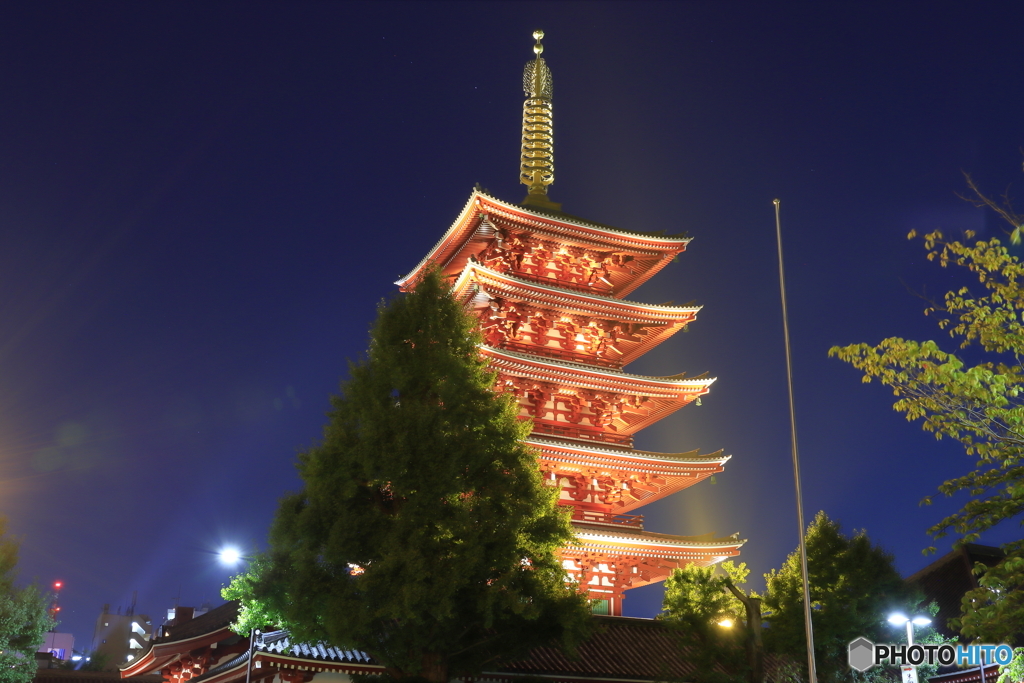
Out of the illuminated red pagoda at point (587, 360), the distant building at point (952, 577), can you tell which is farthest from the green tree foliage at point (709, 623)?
the distant building at point (952, 577)

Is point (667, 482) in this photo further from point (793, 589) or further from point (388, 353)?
point (388, 353)

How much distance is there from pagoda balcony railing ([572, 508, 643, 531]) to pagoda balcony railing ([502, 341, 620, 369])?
5351mm

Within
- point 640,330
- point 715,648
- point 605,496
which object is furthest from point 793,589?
point 640,330

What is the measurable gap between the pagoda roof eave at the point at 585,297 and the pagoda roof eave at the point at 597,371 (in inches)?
97.2

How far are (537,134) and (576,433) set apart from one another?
1487 cm

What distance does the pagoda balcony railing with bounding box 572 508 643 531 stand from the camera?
3044 centimetres

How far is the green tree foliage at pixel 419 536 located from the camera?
17625 mm

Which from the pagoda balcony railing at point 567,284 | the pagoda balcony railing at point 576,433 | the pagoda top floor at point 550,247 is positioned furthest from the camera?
the pagoda balcony railing at point 567,284

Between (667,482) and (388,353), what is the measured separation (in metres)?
16.2

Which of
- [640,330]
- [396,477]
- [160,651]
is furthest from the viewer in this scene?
[640,330]

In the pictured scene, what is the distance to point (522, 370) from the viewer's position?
30281mm

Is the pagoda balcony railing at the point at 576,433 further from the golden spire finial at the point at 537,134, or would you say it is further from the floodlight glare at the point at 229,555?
Answer: the floodlight glare at the point at 229,555

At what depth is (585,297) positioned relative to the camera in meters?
32.3

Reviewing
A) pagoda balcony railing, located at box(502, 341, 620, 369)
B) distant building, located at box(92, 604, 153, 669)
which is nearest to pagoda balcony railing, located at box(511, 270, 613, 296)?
pagoda balcony railing, located at box(502, 341, 620, 369)
